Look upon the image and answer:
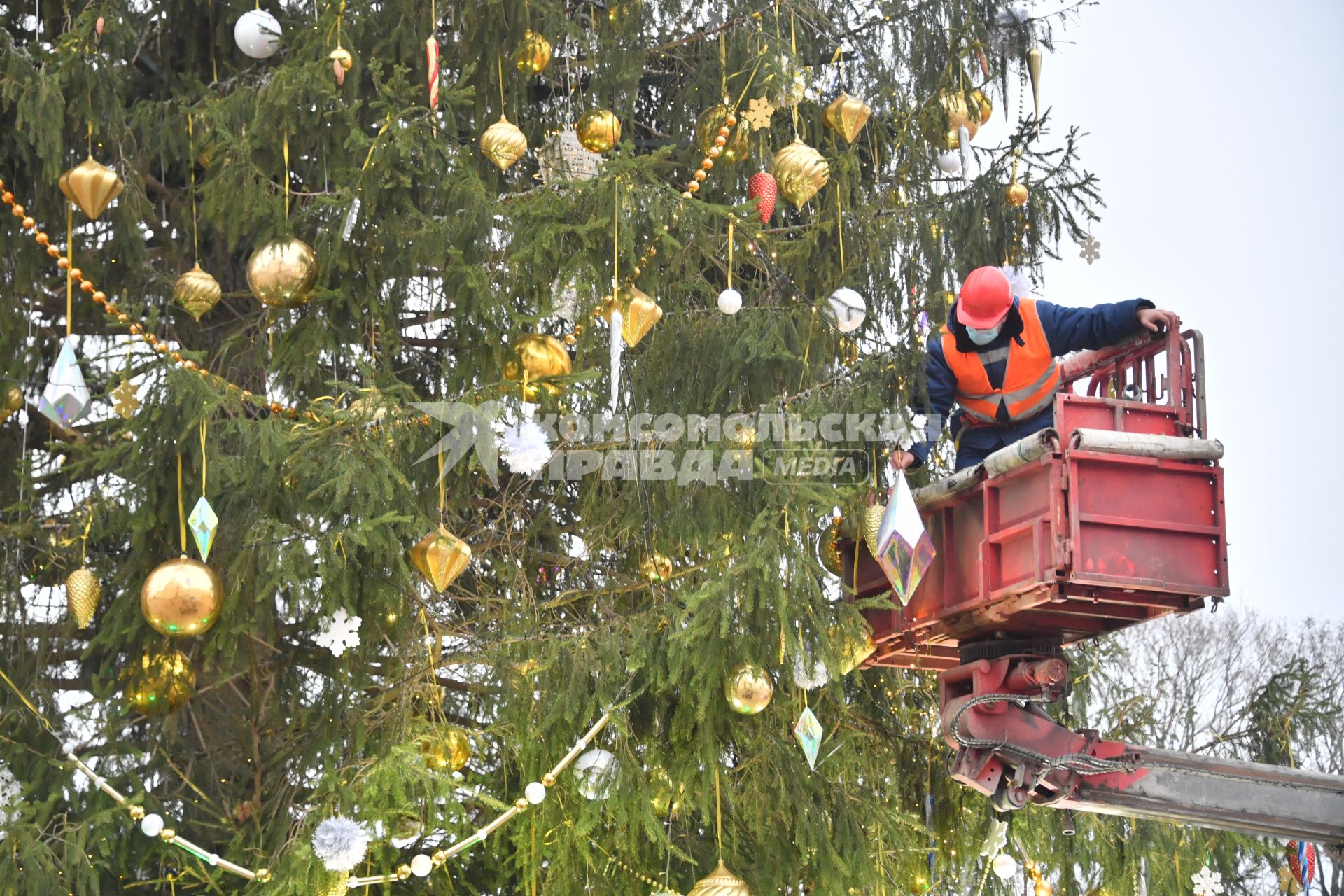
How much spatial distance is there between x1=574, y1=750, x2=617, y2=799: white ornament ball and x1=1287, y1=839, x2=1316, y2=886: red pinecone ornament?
3.98 m

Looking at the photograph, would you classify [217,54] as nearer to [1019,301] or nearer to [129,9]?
[129,9]

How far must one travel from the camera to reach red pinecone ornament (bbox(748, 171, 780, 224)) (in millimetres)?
8570

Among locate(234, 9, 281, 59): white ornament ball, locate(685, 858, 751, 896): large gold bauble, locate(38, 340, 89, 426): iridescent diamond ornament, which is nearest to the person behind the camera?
locate(38, 340, 89, 426): iridescent diamond ornament

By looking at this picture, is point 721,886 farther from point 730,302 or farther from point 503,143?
point 503,143

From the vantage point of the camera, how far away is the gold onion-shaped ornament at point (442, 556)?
709 cm

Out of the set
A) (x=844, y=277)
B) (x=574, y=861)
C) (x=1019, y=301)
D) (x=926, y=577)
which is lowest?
(x=574, y=861)

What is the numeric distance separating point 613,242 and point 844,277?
1766 mm

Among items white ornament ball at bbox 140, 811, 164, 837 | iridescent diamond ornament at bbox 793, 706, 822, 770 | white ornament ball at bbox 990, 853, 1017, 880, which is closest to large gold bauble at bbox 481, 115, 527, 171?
iridescent diamond ornament at bbox 793, 706, 822, 770

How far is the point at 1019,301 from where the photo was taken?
24.8 ft

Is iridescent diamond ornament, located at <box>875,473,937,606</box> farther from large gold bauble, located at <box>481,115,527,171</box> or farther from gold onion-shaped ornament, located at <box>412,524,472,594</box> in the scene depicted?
large gold bauble, located at <box>481,115,527,171</box>

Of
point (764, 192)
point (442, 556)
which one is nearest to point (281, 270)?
point (442, 556)

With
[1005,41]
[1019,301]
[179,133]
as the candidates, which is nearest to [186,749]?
[179,133]

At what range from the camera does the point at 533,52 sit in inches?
339

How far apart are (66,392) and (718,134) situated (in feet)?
11.3
